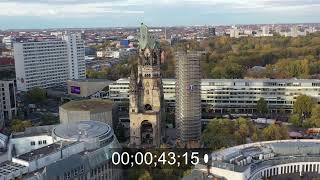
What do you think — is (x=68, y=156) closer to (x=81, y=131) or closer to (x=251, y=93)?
(x=81, y=131)

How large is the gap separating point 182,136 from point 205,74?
57.5 metres

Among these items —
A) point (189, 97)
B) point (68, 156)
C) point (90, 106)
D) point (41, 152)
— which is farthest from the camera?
point (90, 106)

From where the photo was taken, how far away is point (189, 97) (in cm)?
6881

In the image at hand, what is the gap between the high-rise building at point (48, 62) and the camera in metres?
124

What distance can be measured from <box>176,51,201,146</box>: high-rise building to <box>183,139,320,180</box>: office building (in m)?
21.9

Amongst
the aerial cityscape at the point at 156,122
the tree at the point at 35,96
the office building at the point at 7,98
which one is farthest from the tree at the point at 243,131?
the tree at the point at 35,96

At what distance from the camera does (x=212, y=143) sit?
60.4 metres

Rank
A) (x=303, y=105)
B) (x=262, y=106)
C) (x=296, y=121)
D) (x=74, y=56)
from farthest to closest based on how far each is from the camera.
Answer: (x=74, y=56) < (x=262, y=106) < (x=303, y=105) < (x=296, y=121)

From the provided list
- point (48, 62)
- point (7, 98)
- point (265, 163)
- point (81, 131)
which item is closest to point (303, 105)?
point (265, 163)

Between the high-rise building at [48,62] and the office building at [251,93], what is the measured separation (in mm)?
50374

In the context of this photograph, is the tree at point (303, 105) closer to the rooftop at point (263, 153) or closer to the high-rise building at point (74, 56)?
the rooftop at point (263, 153)

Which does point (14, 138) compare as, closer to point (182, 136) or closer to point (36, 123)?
point (182, 136)

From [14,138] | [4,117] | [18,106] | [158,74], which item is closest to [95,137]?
[14,138]

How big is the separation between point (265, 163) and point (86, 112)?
33951mm
